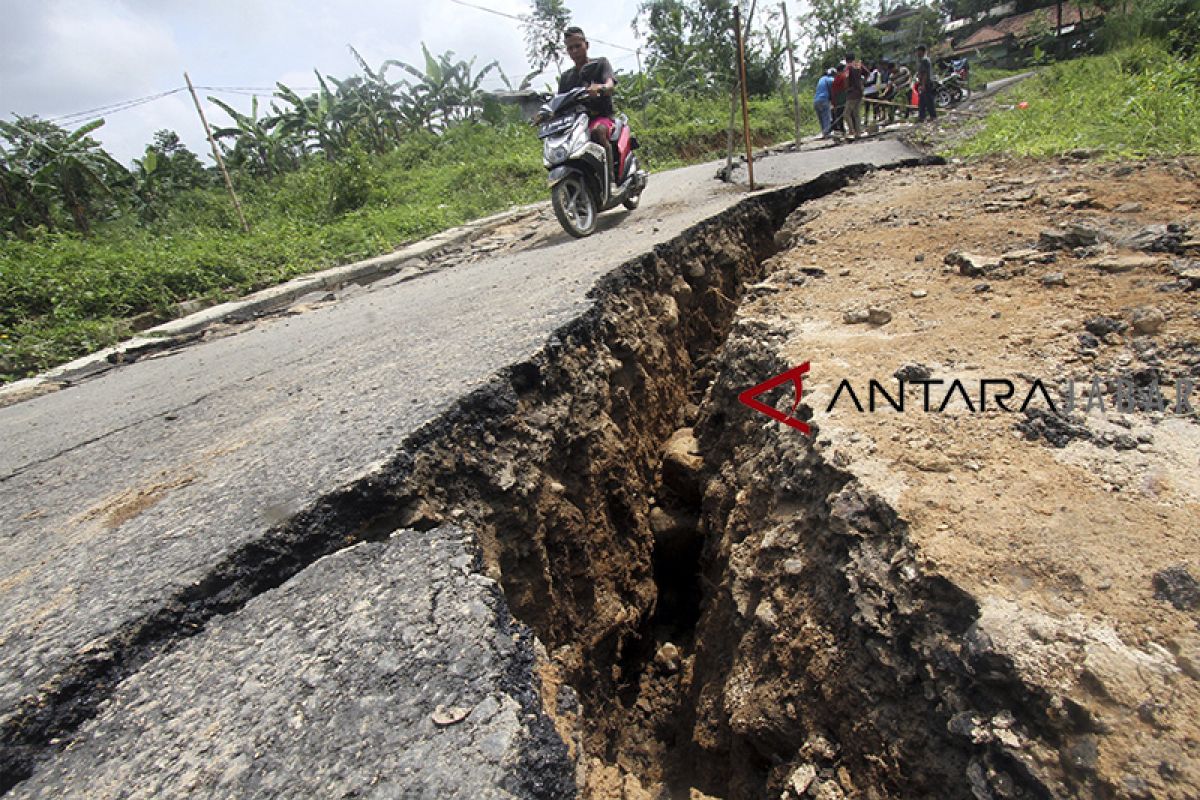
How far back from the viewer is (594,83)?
5742 mm

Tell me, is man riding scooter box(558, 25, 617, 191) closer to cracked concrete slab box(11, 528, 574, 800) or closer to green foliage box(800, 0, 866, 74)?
cracked concrete slab box(11, 528, 574, 800)

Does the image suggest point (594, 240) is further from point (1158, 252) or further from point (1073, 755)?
point (1073, 755)

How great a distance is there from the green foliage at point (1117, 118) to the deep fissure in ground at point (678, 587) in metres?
4.30

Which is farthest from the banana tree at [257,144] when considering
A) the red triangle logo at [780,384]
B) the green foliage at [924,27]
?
the green foliage at [924,27]

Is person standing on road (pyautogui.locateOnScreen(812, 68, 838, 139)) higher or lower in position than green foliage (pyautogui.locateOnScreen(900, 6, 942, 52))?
lower

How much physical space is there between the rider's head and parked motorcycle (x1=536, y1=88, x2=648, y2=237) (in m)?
0.44

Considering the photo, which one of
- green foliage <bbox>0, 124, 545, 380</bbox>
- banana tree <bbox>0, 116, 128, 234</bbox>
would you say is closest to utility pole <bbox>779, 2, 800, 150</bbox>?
green foliage <bbox>0, 124, 545, 380</bbox>

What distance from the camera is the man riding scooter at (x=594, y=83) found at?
5645 millimetres

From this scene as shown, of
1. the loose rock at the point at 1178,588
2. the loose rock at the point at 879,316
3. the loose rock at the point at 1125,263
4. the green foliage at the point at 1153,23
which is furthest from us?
the green foliage at the point at 1153,23

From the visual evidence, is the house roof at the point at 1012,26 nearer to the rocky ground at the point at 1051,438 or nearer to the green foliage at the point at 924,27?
the green foliage at the point at 924,27

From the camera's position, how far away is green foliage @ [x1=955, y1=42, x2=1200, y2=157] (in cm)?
466

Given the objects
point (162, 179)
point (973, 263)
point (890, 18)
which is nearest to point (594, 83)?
point (973, 263)

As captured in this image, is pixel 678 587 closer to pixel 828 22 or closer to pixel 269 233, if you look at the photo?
pixel 269 233

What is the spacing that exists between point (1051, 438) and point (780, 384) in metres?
0.88
